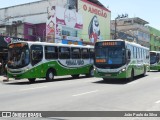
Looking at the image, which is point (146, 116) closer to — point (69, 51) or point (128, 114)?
point (128, 114)

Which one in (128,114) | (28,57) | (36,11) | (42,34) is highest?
(36,11)

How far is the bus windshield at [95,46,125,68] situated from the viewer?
20.3m

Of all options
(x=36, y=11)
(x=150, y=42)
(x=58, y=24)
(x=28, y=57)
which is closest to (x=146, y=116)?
(x=28, y=57)

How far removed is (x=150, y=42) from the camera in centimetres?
8738

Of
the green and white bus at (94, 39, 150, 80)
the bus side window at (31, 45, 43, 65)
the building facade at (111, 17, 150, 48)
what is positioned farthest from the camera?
the building facade at (111, 17, 150, 48)

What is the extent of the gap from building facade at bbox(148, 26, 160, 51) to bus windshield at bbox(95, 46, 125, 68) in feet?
227

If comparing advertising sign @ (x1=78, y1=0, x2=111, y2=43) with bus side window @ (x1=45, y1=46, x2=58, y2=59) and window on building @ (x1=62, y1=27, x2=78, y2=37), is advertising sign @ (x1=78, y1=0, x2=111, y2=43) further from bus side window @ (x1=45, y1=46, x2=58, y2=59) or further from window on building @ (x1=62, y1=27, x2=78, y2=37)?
bus side window @ (x1=45, y1=46, x2=58, y2=59)

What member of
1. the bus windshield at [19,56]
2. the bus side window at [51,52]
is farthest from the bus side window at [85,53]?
the bus windshield at [19,56]

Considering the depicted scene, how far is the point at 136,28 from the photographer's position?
77.7 metres

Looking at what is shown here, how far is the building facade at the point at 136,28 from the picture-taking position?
77500 millimetres

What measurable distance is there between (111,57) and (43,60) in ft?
16.5

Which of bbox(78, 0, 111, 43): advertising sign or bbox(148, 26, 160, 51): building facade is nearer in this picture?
bbox(78, 0, 111, 43): advertising sign

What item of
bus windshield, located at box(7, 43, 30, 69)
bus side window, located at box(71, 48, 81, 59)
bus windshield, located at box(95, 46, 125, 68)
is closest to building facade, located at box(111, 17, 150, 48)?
bus side window, located at box(71, 48, 81, 59)

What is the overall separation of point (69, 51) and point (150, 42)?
214 ft
